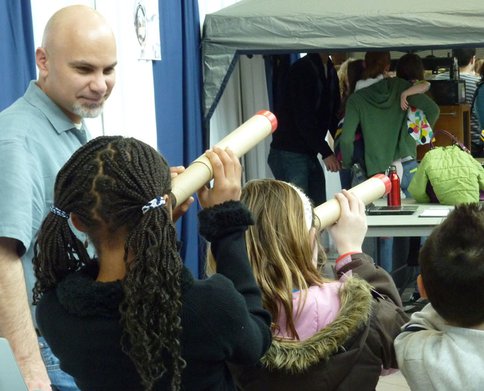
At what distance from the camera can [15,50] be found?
3373mm

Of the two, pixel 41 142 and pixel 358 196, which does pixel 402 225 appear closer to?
pixel 358 196

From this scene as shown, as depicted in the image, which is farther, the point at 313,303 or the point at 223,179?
the point at 313,303

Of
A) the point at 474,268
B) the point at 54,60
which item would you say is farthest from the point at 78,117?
the point at 474,268

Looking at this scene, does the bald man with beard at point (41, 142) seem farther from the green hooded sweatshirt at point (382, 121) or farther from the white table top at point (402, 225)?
the green hooded sweatshirt at point (382, 121)

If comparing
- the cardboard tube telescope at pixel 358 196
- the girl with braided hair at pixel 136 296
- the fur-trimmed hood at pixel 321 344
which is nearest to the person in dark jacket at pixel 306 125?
the cardboard tube telescope at pixel 358 196

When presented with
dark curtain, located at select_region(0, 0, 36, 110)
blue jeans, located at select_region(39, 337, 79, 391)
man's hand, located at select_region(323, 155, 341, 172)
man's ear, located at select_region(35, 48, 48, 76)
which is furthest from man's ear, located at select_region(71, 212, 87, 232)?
man's hand, located at select_region(323, 155, 341, 172)

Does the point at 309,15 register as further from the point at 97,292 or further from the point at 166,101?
the point at 97,292

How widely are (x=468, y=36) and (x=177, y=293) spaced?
4.23 meters

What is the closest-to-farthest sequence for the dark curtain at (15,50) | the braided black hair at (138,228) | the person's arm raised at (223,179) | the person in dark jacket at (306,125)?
1. the braided black hair at (138,228)
2. the person's arm raised at (223,179)
3. the dark curtain at (15,50)
4. the person in dark jacket at (306,125)

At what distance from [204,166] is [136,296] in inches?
14.5

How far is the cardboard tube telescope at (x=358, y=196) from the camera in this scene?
211 centimetres

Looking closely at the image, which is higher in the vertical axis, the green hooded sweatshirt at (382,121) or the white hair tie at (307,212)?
the white hair tie at (307,212)

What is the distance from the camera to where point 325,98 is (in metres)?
6.72

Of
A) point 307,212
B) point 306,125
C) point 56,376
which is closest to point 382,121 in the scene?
point 306,125
